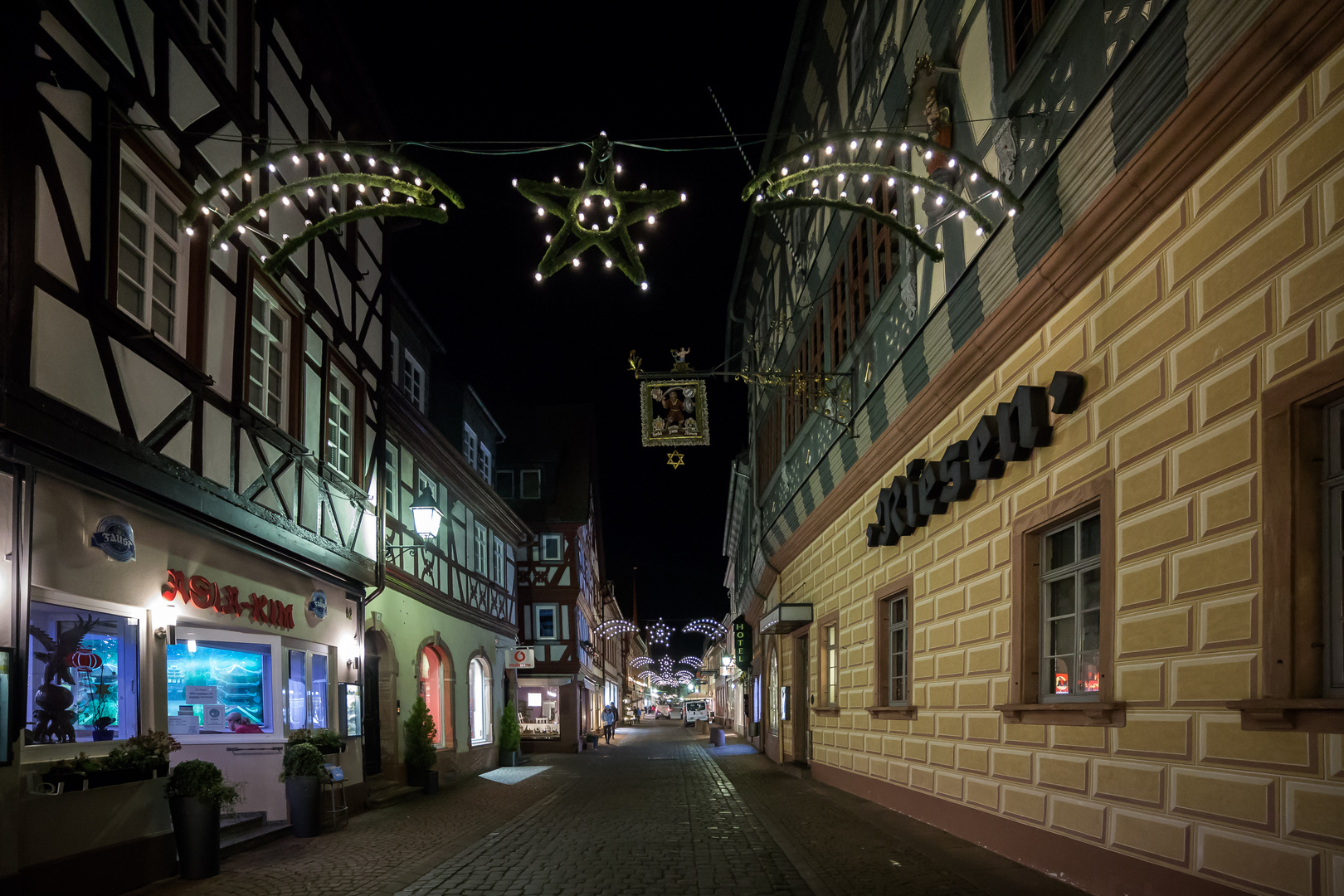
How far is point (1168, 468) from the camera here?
630 cm

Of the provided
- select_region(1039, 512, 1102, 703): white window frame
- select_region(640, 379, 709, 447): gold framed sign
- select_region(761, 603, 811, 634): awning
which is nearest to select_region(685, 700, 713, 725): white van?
select_region(761, 603, 811, 634): awning

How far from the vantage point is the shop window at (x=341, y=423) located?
565 inches

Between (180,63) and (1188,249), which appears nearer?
(1188,249)

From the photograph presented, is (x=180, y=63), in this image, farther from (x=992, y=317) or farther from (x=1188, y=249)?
(x=1188, y=249)

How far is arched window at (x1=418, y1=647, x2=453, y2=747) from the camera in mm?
21172

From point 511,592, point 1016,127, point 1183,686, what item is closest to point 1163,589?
point 1183,686

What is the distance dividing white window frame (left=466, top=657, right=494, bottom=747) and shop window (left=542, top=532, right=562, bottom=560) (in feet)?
42.9

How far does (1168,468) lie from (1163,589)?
0.72 m

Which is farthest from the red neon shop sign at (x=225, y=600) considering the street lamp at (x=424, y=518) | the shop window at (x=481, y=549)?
the shop window at (x=481, y=549)

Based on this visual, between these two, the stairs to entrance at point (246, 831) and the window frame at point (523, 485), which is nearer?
the stairs to entrance at point (246, 831)

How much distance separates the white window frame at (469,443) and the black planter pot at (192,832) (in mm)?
17519

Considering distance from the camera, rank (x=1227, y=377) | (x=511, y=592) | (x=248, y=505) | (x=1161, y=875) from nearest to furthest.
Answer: (x=1227, y=377), (x=1161, y=875), (x=248, y=505), (x=511, y=592)

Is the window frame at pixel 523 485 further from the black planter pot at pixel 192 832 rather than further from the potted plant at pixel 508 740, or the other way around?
the black planter pot at pixel 192 832

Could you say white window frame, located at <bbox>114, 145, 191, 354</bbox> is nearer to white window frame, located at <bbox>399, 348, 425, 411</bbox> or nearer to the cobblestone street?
the cobblestone street
